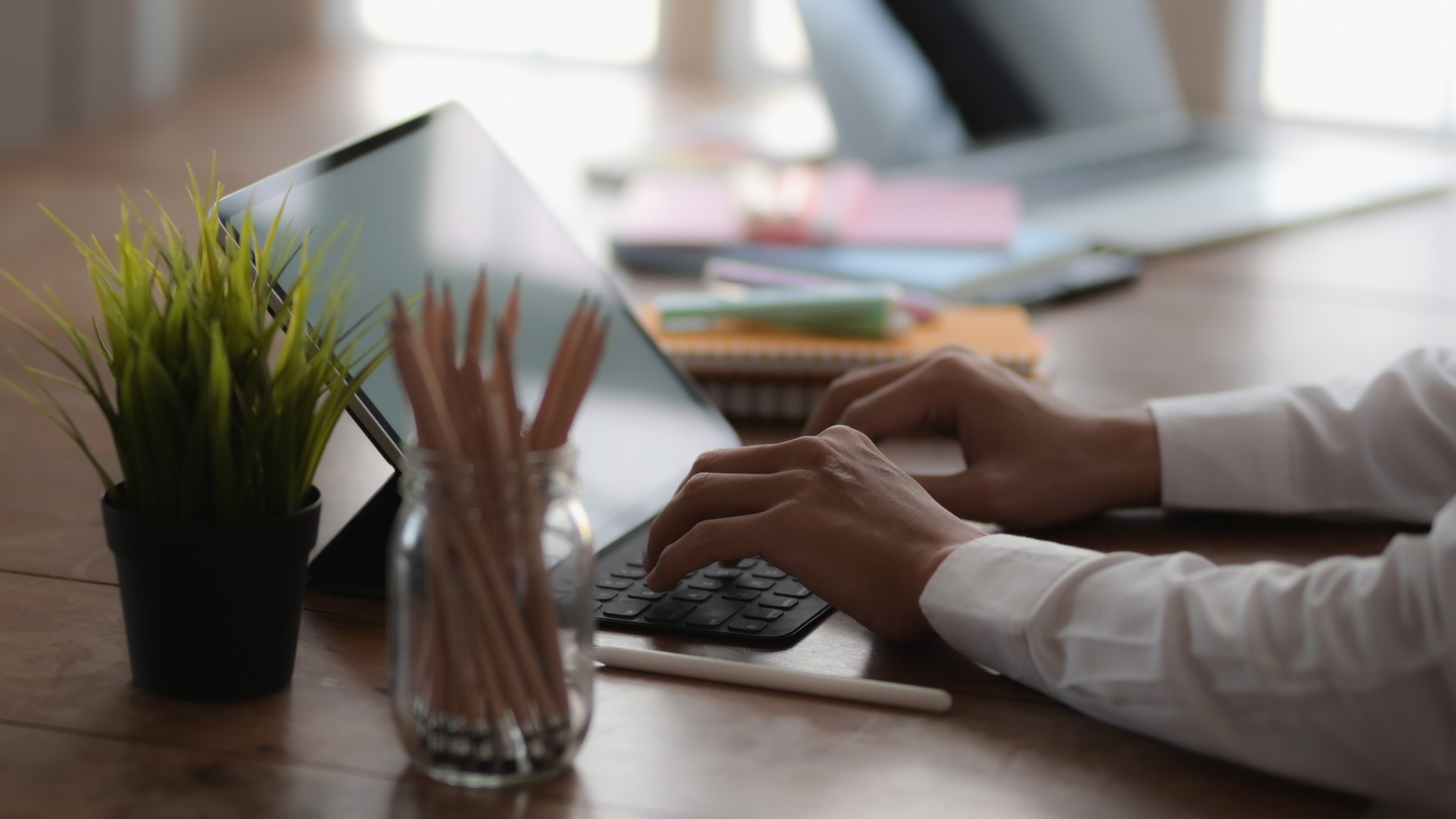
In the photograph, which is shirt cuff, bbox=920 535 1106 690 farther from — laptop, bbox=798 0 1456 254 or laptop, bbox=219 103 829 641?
laptop, bbox=798 0 1456 254

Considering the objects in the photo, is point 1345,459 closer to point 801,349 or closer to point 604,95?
point 801,349

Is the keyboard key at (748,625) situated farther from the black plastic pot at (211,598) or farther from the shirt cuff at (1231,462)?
the shirt cuff at (1231,462)

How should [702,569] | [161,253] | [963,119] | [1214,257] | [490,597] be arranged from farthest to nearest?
1. [963,119]
2. [1214,257]
3. [702,569]
4. [161,253]
5. [490,597]

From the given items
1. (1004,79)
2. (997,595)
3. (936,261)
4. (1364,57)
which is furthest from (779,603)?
(1364,57)

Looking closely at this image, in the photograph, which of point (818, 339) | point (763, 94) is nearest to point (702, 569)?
point (818, 339)

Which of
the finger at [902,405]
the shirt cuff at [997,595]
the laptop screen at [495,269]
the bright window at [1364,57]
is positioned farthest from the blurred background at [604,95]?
the shirt cuff at [997,595]

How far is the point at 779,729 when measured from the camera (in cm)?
70

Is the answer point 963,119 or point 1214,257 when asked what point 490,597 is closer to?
point 1214,257

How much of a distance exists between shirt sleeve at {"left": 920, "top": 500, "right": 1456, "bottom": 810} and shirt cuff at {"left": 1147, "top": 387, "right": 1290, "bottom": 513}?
0.29m

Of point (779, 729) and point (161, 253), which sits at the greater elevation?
point (161, 253)

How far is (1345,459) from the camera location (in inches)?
39.6

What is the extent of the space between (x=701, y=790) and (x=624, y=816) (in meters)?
0.04

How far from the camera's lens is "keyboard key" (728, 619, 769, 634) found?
0.80 m

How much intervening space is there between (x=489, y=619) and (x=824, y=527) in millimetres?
229
